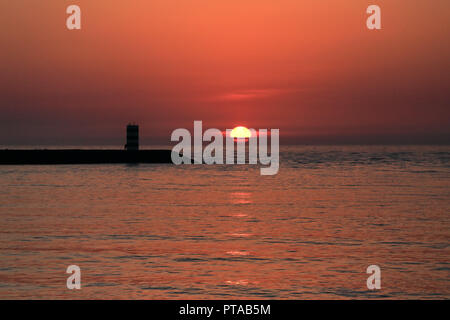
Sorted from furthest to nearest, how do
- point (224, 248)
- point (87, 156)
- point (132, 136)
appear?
1. point (87, 156)
2. point (132, 136)
3. point (224, 248)

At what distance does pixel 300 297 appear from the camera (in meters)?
13.1

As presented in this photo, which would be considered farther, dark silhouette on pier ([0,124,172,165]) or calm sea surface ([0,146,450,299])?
dark silhouette on pier ([0,124,172,165])

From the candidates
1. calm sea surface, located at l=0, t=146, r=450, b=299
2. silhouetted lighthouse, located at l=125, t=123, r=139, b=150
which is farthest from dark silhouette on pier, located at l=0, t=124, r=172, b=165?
calm sea surface, located at l=0, t=146, r=450, b=299

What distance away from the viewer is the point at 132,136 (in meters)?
108

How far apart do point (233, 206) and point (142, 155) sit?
76.8 m

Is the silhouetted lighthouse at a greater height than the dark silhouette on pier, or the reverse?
the silhouetted lighthouse

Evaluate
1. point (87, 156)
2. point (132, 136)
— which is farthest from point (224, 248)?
point (87, 156)

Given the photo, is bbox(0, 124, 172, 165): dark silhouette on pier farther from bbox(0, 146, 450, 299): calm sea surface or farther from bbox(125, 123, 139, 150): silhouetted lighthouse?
bbox(0, 146, 450, 299): calm sea surface

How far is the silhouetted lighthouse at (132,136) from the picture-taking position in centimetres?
10750

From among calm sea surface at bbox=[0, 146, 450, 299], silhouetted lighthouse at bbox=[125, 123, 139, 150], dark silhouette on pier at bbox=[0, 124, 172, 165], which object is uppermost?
silhouetted lighthouse at bbox=[125, 123, 139, 150]

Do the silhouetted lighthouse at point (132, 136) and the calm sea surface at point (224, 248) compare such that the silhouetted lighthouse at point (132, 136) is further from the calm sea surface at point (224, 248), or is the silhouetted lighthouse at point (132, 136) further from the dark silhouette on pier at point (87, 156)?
the calm sea surface at point (224, 248)

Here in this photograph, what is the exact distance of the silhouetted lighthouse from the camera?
10750cm

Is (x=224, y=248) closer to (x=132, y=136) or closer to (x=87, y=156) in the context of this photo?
(x=132, y=136)

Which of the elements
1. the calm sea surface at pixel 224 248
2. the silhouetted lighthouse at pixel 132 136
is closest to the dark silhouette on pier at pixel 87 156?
the silhouetted lighthouse at pixel 132 136
